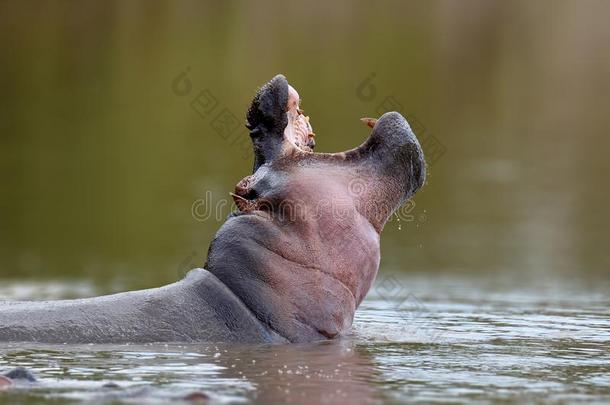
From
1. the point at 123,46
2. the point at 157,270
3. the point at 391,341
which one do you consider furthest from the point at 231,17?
the point at 391,341

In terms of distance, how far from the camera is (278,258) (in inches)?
334

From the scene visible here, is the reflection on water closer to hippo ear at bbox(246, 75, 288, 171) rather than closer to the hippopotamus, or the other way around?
the hippopotamus

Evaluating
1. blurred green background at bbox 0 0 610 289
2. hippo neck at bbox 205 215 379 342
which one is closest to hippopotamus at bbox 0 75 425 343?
hippo neck at bbox 205 215 379 342

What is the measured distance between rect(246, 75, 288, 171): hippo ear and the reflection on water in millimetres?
1287

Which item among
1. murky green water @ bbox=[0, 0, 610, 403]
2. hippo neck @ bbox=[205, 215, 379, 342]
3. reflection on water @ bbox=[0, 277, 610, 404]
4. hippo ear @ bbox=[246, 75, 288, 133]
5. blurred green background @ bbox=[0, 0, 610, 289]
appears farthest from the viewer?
blurred green background @ bbox=[0, 0, 610, 289]

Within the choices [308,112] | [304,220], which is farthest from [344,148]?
[304,220]

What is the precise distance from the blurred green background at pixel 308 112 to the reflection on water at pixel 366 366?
4.70ft

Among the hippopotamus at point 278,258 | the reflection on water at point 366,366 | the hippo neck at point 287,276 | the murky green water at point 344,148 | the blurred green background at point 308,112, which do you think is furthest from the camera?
the blurred green background at point 308,112

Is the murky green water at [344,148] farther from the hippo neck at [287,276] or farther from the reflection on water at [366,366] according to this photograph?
the hippo neck at [287,276]

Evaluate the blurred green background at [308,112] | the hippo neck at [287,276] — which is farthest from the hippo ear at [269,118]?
the blurred green background at [308,112]

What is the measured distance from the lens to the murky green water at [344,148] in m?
7.79

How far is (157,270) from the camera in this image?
52.5ft

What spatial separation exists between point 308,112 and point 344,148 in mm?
5583

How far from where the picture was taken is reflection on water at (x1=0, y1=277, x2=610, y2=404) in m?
7.00
